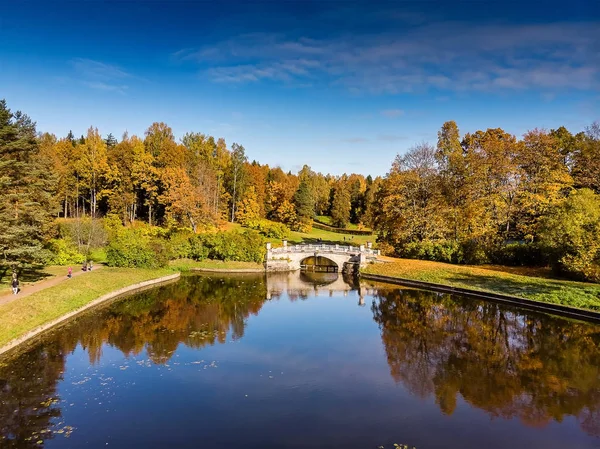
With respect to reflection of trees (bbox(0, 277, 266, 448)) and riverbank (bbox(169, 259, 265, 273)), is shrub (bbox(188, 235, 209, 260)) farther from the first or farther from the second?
reflection of trees (bbox(0, 277, 266, 448))

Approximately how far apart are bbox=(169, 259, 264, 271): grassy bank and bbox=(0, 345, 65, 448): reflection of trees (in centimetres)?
3212

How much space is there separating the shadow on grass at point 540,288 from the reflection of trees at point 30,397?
35229 mm

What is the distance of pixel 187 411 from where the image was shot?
58.8 ft

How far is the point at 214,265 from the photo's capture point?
58094 millimetres

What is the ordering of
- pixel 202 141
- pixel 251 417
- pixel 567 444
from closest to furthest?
pixel 567 444 < pixel 251 417 < pixel 202 141

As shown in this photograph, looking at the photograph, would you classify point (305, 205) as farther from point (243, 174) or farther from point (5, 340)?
point (5, 340)

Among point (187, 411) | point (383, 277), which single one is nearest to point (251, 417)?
point (187, 411)

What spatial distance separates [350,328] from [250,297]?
1360 centimetres

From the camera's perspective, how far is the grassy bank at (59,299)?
87.4ft

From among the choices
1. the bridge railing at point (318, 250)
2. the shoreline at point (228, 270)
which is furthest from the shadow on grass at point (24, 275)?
the bridge railing at point (318, 250)

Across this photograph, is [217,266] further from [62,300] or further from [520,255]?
[520,255]

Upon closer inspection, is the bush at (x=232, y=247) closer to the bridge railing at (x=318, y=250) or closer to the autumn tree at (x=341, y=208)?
the bridge railing at (x=318, y=250)

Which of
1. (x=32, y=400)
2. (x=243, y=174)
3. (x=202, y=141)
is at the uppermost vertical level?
(x=202, y=141)

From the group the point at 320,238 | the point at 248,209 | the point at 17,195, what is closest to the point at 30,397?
the point at 17,195
